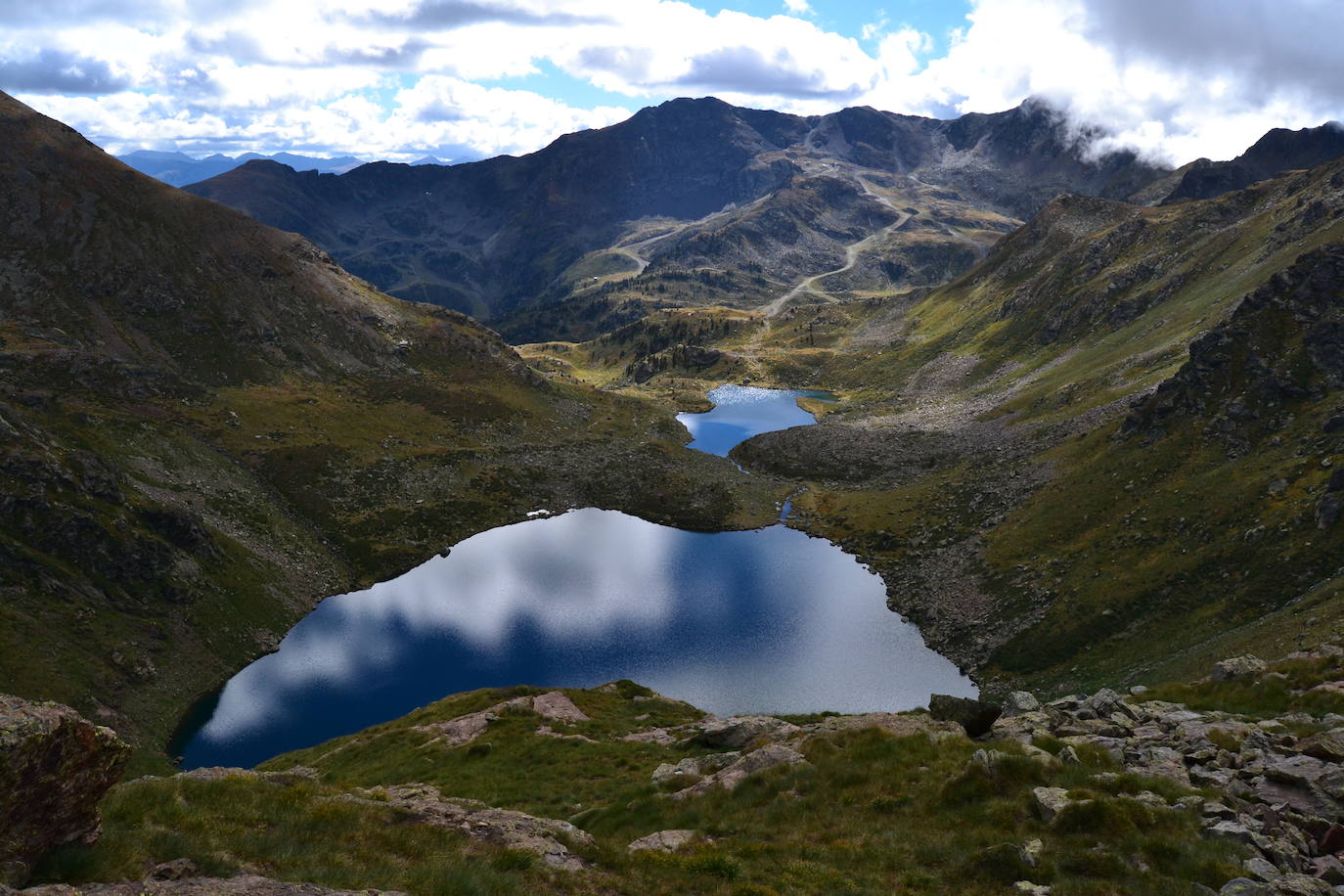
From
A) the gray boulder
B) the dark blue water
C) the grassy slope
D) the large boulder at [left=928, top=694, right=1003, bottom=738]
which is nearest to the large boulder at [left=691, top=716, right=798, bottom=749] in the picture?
the grassy slope

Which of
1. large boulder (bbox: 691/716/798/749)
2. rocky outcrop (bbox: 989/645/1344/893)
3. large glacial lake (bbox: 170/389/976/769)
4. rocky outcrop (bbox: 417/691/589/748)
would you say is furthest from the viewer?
large glacial lake (bbox: 170/389/976/769)

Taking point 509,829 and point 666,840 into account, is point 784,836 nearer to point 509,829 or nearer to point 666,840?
point 666,840

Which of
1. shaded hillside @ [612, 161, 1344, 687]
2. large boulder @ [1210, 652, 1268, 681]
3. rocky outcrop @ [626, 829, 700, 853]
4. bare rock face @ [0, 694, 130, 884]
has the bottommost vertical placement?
rocky outcrop @ [626, 829, 700, 853]

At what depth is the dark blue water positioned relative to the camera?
76000mm

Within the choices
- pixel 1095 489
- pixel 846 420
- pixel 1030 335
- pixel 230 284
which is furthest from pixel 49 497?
pixel 1030 335

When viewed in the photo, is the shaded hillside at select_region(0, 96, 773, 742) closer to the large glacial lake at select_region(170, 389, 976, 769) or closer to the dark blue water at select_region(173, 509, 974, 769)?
the large glacial lake at select_region(170, 389, 976, 769)

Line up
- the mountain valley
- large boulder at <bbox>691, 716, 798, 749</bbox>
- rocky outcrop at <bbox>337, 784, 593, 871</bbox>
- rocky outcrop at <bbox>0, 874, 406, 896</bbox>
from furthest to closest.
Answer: large boulder at <bbox>691, 716, 798, 749</bbox> → rocky outcrop at <bbox>337, 784, 593, 871</bbox> → the mountain valley → rocky outcrop at <bbox>0, 874, 406, 896</bbox>

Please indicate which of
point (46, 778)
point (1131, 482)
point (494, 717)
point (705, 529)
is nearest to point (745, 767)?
point (46, 778)

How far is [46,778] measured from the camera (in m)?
16.2

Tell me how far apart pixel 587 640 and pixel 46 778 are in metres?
77.0

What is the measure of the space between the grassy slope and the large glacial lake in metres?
46.4

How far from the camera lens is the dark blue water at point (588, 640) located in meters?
76.0

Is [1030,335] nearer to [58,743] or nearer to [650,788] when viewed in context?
[650,788]

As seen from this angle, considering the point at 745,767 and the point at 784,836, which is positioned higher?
the point at 745,767
